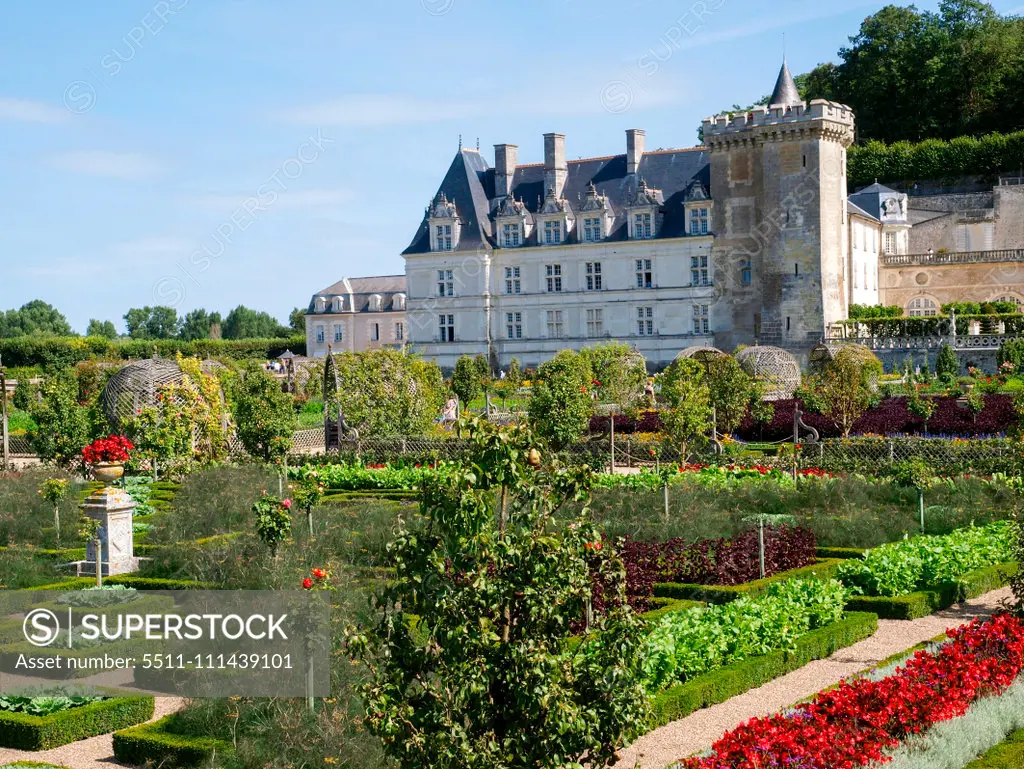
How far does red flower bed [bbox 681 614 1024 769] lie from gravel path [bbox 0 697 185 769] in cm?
423

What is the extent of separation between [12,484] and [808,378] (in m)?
22.2

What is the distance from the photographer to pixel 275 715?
8.14 m

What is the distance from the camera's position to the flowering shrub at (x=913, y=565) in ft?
41.7

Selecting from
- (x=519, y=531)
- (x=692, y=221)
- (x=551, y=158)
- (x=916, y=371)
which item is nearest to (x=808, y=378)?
(x=916, y=371)

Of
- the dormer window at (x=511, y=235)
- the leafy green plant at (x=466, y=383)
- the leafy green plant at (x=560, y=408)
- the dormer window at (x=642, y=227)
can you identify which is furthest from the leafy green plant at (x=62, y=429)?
the dormer window at (x=511, y=235)

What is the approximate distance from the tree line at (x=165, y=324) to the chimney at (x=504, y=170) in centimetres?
3677

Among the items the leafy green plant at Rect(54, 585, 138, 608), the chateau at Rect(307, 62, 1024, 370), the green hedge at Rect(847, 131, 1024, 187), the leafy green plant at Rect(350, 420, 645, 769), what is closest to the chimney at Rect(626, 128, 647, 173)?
the chateau at Rect(307, 62, 1024, 370)

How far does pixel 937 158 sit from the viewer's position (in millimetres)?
59844

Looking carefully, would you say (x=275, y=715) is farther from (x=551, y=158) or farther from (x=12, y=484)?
(x=551, y=158)

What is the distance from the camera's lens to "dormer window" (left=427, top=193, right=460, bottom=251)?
5091cm

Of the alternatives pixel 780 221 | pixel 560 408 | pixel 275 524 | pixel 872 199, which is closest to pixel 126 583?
pixel 275 524

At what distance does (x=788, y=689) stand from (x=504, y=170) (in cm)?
4316

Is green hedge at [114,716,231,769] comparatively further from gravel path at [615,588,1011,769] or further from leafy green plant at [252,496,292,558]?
leafy green plant at [252,496,292,558]

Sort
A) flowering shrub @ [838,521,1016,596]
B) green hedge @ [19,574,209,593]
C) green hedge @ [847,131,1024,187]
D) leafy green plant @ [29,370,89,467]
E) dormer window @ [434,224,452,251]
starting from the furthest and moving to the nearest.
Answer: green hedge @ [847,131,1024,187] → dormer window @ [434,224,452,251] → leafy green plant @ [29,370,89,467] → green hedge @ [19,574,209,593] → flowering shrub @ [838,521,1016,596]
